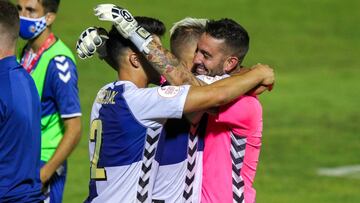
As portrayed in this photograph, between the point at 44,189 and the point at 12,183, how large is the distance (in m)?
2.66

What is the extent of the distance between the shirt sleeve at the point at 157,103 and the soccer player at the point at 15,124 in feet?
2.27

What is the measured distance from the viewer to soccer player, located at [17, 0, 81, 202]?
958 centimetres

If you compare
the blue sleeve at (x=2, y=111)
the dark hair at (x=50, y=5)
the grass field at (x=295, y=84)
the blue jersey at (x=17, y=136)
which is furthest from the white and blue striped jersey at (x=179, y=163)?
the grass field at (x=295, y=84)

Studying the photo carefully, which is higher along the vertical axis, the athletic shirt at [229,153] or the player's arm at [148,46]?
the player's arm at [148,46]

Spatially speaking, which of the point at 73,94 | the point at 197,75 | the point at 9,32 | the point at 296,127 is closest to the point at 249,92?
the point at 197,75

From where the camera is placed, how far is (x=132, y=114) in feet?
23.1

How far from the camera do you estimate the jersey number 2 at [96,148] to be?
7.24 meters

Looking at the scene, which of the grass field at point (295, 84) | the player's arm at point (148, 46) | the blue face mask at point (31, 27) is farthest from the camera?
the grass field at point (295, 84)

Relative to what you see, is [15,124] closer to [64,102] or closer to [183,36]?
[183,36]

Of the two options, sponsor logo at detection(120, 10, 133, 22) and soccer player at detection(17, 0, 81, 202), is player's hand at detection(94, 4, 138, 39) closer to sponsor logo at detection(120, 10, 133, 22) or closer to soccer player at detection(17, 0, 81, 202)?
sponsor logo at detection(120, 10, 133, 22)

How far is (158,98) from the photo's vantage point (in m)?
6.98

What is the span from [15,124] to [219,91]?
1355 mm

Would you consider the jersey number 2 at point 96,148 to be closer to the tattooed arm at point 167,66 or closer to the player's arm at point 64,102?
the tattooed arm at point 167,66

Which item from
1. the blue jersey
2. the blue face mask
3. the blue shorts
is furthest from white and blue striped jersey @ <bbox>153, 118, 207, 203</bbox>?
the blue face mask
